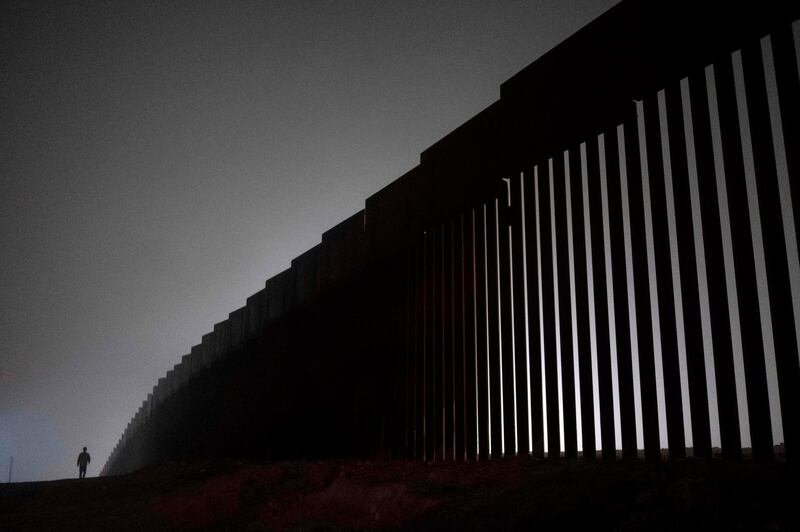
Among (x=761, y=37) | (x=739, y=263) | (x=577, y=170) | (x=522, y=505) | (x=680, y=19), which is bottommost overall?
(x=522, y=505)

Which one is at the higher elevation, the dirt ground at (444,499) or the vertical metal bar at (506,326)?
the vertical metal bar at (506,326)

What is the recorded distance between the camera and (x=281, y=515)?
6.93 metres

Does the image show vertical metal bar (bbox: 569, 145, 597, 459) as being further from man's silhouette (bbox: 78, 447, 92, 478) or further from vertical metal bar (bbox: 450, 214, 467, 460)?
man's silhouette (bbox: 78, 447, 92, 478)

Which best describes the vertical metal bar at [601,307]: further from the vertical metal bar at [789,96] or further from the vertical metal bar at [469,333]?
the vertical metal bar at [469,333]

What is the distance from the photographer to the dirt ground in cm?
349

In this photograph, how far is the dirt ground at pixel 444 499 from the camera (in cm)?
349

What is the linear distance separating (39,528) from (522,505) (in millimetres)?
6405

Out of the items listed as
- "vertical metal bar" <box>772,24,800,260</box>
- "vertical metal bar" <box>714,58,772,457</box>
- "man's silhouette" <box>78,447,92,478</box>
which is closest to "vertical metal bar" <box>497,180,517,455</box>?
"vertical metal bar" <box>714,58,772,457</box>

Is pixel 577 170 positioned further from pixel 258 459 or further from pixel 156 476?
pixel 258 459

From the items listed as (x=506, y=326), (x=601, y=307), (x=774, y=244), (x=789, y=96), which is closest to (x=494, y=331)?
(x=506, y=326)

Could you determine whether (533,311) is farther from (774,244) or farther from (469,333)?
(774,244)

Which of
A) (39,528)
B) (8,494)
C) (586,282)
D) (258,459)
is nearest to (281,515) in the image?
(39,528)

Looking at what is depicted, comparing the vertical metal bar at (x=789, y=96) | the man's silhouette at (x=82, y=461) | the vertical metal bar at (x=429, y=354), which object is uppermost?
the vertical metal bar at (x=789, y=96)

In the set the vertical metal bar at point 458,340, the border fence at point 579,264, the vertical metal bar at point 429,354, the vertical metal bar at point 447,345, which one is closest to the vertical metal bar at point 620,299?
the border fence at point 579,264
